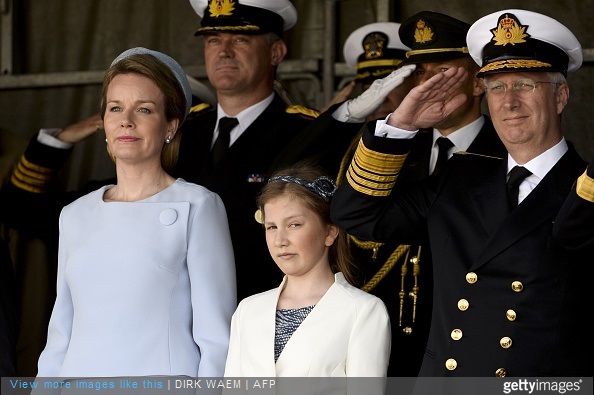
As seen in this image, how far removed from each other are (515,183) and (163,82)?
1.16 m

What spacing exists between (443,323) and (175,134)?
1.09m

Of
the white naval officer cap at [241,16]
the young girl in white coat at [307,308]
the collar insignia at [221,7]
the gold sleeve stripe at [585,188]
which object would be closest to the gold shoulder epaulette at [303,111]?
the white naval officer cap at [241,16]

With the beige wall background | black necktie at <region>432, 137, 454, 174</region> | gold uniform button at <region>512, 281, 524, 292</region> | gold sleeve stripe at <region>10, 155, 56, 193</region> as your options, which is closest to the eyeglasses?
gold uniform button at <region>512, 281, 524, 292</region>

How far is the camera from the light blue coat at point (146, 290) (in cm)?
335

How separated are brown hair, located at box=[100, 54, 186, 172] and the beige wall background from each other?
6.09 feet

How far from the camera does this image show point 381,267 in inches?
163

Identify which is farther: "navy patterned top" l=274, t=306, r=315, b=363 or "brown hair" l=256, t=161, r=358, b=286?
"brown hair" l=256, t=161, r=358, b=286

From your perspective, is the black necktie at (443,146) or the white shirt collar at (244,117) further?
the white shirt collar at (244,117)

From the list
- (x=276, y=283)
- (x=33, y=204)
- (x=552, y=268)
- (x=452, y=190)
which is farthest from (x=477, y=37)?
(x=33, y=204)

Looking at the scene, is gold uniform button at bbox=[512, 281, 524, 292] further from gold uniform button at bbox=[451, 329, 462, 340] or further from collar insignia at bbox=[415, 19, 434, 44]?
collar insignia at bbox=[415, 19, 434, 44]

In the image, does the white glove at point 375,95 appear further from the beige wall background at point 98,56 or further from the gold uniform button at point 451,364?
the beige wall background at point 98,56

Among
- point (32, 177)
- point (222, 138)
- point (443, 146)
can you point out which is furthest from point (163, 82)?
point (32, 177)

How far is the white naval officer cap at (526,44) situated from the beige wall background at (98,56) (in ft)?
5.92

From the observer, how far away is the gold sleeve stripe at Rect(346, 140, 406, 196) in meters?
3.31
